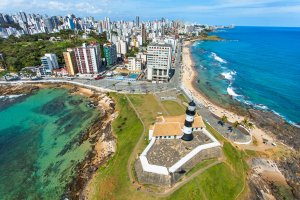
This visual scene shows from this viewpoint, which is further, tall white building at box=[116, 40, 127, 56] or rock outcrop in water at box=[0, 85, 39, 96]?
tall white building at box=[116, 40, 127, 56]

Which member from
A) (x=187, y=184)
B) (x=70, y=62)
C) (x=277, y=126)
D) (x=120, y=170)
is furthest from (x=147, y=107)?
(x=70, y=62)

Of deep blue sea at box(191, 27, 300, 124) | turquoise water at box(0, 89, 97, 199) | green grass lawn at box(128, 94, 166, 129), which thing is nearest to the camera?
turquoise water at box(0, 89, 97, 199)

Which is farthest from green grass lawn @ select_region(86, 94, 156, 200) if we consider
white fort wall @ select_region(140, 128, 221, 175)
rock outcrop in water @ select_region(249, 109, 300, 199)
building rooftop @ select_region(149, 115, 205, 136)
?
rock outcrop in water @ select_region(249, 109, 300, 199)

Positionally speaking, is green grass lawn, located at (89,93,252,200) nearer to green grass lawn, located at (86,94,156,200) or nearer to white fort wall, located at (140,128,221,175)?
green grass lawn, located at (86,94,156,200)

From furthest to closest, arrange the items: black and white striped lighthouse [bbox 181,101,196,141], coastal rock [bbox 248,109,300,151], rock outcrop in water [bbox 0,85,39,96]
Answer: rock outcrop in water [bbox 0,85,39,96] → coastal rock [bbox 248,109,300,151] → black and white striped lighthouse [bbox 181,101,196,141]

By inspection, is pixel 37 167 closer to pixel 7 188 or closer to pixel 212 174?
pixel 7 188

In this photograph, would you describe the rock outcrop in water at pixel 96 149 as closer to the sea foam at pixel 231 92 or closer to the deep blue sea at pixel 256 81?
the deep blue sea at pixel 256 81

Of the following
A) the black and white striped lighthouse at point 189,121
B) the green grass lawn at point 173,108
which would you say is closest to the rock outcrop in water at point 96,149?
the green grass lawn at point 173,108
